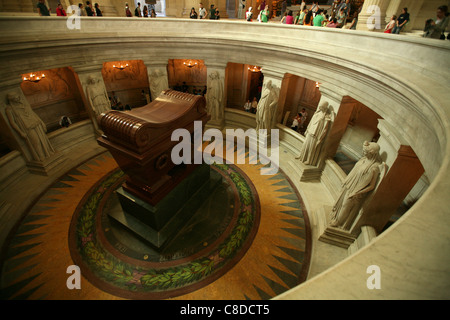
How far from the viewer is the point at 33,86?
7.90 metres

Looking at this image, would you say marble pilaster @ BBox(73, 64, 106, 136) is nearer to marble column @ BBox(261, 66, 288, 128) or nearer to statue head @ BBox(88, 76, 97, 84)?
statue head @ BBox(88, 76, 97, 84)

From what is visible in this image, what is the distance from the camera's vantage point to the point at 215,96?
8.14 meters

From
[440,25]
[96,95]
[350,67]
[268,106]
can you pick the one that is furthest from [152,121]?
[440,25]

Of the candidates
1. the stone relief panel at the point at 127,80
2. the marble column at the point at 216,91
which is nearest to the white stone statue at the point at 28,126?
the stone relief panel at the point at 127,80

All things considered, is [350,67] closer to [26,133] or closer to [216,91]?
[216,91]

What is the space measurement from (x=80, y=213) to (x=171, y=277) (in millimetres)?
2907

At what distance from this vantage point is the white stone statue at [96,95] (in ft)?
23.5

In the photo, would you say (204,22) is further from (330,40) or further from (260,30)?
(330,40)

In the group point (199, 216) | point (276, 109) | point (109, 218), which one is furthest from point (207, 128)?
point (109, 218)

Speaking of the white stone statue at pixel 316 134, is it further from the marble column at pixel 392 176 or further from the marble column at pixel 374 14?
the marble column at pixel 374 14

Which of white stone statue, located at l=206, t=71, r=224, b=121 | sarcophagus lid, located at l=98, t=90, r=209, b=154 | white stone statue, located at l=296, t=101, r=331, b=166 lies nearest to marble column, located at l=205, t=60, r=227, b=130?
white stone statue, located at l=206, t=71, r=224, b=121

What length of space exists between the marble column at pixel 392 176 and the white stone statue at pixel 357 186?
14 cm

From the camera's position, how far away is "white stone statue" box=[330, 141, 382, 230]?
3.61 meters
